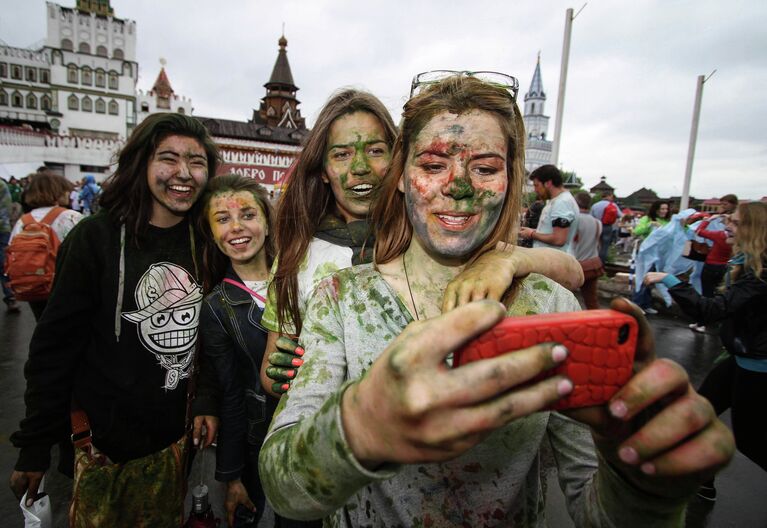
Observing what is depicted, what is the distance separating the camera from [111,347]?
6.73ft

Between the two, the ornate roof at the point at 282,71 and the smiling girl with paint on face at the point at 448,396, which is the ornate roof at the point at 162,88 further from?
the smiling girl with paint on face at the point at 448,396

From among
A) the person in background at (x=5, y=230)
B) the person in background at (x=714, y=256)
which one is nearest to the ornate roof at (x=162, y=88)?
the person in background at (x=5, y=230)

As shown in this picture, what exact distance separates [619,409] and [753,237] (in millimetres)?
3517

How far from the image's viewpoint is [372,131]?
2.08 m

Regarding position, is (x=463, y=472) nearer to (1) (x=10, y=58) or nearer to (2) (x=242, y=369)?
(2) (x=242, y=369)

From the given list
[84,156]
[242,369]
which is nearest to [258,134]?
[84,156]

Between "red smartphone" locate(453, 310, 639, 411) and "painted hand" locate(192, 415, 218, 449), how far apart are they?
2180 mm

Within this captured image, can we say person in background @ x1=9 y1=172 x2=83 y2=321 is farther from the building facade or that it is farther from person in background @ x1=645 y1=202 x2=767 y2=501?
the building facade

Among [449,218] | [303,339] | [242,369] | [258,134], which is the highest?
[258,134]

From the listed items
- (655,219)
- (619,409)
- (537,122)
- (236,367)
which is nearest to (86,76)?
(655,219)

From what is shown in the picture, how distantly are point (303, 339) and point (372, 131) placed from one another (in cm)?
125

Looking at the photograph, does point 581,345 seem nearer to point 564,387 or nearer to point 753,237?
point 564,387

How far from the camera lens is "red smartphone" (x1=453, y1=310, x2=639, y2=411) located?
0.66 m

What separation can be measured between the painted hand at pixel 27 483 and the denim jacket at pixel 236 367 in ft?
2.73
